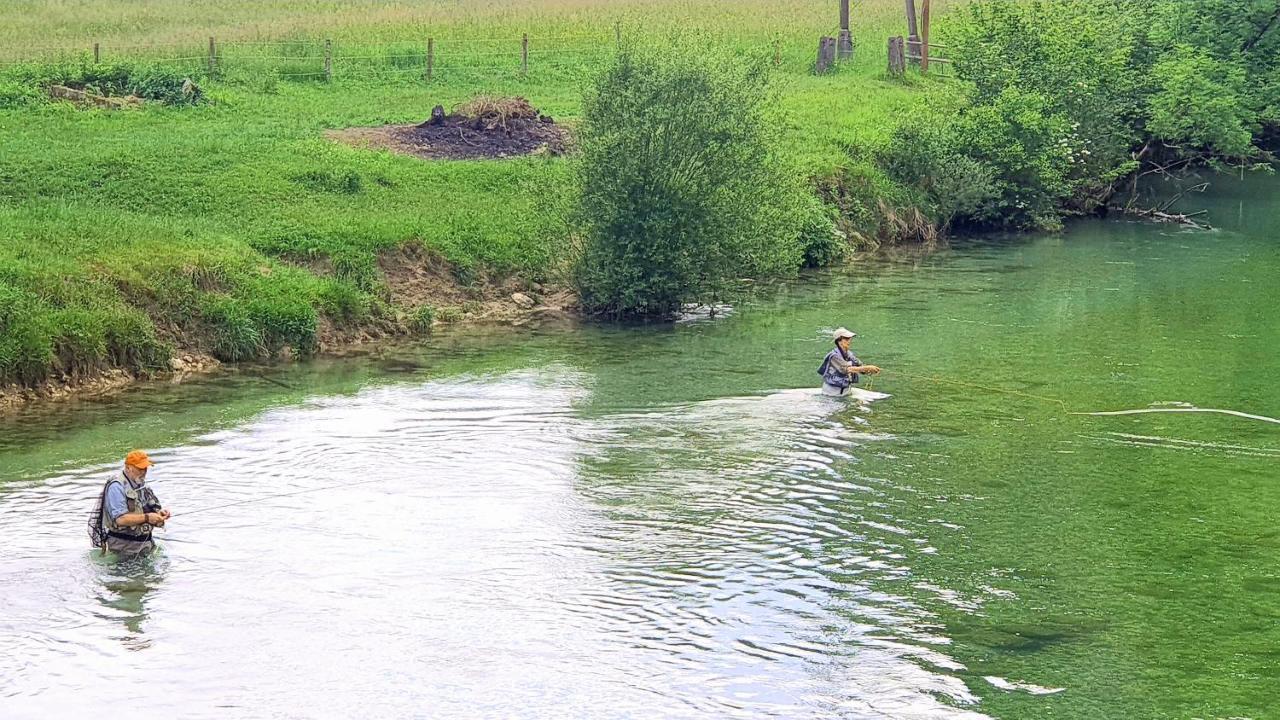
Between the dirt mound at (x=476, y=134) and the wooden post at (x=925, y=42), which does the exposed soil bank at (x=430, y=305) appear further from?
the wooden post at (x=925, y=42)

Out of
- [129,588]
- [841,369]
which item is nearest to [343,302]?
[841,369]

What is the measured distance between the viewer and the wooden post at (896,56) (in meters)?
62.3

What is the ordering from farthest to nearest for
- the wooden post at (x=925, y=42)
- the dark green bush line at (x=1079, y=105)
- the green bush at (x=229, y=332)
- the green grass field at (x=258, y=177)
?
the wooden post at (x=925, y=42)
the dark green bush line at (x=1079, y=105)
the green bush at (x=229, y=332)
the green grass field at (x=258, y=177)

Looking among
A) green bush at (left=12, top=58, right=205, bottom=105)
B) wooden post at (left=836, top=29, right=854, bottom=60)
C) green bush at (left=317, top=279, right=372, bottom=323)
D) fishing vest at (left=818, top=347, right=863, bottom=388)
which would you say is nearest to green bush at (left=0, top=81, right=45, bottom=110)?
green bush at (left=12, top=58, right=205, bottom=105)

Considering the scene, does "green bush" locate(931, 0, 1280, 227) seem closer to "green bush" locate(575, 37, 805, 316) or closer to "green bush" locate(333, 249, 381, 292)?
"green bush" locate(575, 37, 805, 316)

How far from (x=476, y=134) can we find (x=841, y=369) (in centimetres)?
1985

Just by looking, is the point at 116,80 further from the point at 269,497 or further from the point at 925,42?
the point at 925,42

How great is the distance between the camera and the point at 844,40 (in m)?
65.5

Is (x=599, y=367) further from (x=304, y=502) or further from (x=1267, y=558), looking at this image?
(x=1267, y=558)

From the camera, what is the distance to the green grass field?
27.7m

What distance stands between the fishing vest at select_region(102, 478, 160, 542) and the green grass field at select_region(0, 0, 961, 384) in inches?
333

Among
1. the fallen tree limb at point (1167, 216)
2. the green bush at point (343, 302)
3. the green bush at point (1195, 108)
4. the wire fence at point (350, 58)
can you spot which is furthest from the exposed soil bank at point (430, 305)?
the green bush at point (1195, 108)

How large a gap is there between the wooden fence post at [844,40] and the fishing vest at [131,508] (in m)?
51.3

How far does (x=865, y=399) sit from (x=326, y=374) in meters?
9.74
